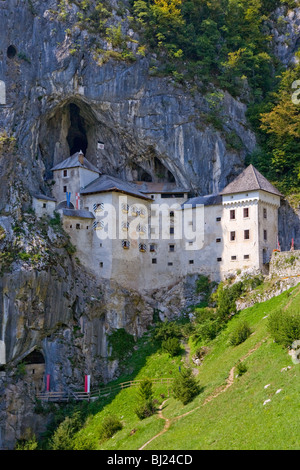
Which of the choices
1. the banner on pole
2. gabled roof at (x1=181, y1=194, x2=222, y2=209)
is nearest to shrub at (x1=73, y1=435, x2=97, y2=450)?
the banner on pole

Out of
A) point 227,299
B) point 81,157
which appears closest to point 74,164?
point 81,157

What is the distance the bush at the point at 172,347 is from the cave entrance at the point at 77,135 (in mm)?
25727

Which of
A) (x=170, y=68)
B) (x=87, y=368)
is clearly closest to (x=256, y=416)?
(x=87, y=368)

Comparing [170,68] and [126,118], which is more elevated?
[170,68]

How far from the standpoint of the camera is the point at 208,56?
75.8m

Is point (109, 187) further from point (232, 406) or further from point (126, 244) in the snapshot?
point (232, 406)

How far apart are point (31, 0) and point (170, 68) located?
16.8 meters

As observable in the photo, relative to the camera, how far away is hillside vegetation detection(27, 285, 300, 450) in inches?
1496

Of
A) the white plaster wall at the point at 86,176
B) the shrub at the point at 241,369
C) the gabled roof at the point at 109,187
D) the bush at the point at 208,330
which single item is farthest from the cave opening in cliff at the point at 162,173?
the shrub at the point at 241,369

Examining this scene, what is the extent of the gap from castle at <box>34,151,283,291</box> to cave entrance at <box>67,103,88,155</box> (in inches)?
187

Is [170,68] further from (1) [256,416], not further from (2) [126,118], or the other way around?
(1) [256,416]

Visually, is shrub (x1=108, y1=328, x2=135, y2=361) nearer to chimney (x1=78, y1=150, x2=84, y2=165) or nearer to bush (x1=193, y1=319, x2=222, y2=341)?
bush (x1=193, y1=319, x2=222, y2=341)
